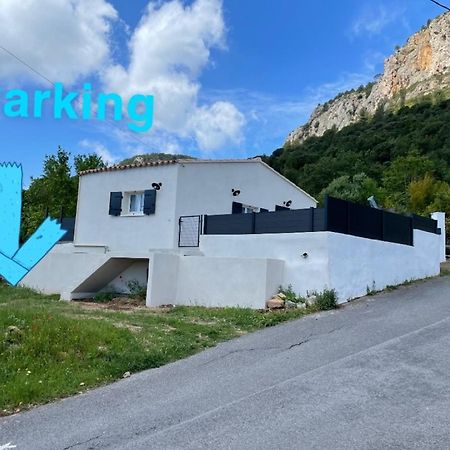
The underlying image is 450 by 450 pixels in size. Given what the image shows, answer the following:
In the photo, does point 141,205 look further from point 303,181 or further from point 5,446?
Result: point 303,181

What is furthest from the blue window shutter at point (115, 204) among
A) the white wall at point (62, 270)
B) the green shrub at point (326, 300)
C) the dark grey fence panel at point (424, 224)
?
the dark grey fence panel at point (424, 224)

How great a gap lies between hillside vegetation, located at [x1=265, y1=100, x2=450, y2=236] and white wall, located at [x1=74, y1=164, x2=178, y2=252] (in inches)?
694

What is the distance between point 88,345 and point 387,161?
45571 mm

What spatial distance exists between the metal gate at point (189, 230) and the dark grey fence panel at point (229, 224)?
2.56 feet

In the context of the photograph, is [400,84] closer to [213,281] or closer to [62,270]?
[62,270]

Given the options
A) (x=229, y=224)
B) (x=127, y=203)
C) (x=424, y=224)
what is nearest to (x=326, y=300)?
(x=229, y=224)

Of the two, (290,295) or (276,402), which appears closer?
(276,402)

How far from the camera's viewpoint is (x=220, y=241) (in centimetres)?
1428

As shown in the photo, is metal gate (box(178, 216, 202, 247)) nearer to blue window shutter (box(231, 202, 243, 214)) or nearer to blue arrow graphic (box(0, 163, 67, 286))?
blue window shutter (box(231, 202, 243, 214))

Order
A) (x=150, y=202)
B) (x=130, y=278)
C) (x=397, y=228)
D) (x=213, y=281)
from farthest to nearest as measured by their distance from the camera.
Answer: (x=150, y=202) → (x=130, y=278) → (x=397, y=228) → (x=213, y=281)

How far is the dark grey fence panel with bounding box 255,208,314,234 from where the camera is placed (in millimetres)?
12578

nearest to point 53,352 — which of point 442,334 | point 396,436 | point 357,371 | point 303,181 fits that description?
point 357,371

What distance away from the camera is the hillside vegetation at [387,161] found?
1366 inches

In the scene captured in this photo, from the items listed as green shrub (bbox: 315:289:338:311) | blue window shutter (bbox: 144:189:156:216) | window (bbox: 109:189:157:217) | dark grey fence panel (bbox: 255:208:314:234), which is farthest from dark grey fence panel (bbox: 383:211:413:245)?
window (bbox: 109:189:157:217)
